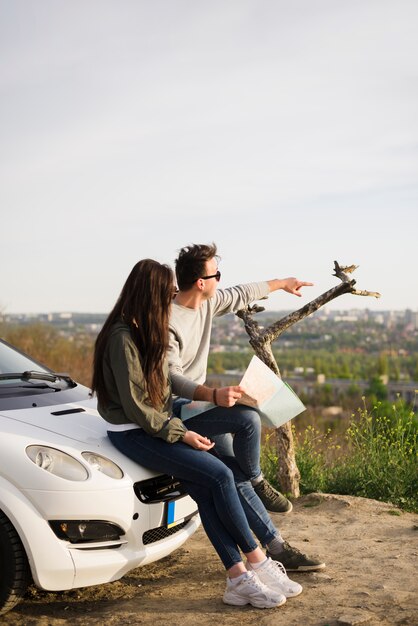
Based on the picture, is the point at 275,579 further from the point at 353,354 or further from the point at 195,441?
the point at 353,354

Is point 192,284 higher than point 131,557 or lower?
higher

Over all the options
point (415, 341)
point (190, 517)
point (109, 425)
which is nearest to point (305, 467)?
point (190, 517)

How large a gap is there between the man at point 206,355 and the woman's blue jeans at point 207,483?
309 mm

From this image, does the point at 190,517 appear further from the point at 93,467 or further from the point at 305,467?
the point at 305,467

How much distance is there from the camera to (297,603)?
4.12m

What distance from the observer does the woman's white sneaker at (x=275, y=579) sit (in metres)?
4.16

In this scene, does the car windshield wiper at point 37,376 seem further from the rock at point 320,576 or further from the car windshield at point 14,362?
the rock at point 320,576

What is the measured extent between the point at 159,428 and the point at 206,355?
0.87 metres

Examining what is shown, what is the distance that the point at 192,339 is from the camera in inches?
190

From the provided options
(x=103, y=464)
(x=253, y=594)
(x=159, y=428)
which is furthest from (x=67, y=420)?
(x=253, y=594)

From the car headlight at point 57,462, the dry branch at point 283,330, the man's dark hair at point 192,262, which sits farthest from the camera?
the dry branch at point 283,330

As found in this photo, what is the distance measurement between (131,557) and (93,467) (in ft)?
1.70

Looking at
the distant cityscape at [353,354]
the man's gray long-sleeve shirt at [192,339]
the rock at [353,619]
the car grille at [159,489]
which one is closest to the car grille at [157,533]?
the car grille at [159,489]

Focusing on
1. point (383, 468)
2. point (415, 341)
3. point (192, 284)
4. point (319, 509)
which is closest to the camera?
point (192, 284)
